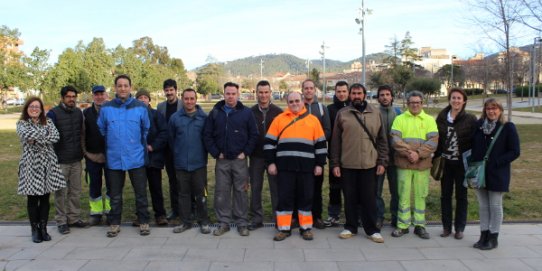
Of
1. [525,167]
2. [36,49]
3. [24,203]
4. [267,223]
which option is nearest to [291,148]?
[267,223]

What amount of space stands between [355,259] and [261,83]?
97.7 inches

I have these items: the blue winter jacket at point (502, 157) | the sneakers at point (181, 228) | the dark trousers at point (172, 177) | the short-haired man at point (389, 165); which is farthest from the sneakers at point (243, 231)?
the blue winter jacket at point (502, 157)

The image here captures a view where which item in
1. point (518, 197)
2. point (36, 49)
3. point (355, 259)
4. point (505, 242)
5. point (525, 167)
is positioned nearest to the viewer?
point (355, 259)

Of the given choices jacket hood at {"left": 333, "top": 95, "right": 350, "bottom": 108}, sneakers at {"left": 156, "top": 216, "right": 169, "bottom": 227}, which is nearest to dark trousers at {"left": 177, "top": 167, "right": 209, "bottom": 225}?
sneakers at {"left": 156, "top": 216, "right": 169, "bottom": 227}

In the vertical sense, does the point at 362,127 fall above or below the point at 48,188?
above

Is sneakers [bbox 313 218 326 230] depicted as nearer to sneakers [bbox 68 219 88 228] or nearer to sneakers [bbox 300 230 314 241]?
sneakers [bbox 300 230 314 241]

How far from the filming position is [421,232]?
16.9 feet

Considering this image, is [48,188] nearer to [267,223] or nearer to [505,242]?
[267,223]

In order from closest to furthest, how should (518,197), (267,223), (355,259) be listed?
1. (355,259)
2. (267,223)
3. (518,197)

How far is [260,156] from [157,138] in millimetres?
1416

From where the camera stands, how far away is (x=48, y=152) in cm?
522

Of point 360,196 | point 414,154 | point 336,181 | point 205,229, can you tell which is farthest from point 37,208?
point 414,154

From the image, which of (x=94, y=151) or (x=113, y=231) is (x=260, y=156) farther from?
(x=94, y=151)

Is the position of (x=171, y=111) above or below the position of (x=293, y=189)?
above
